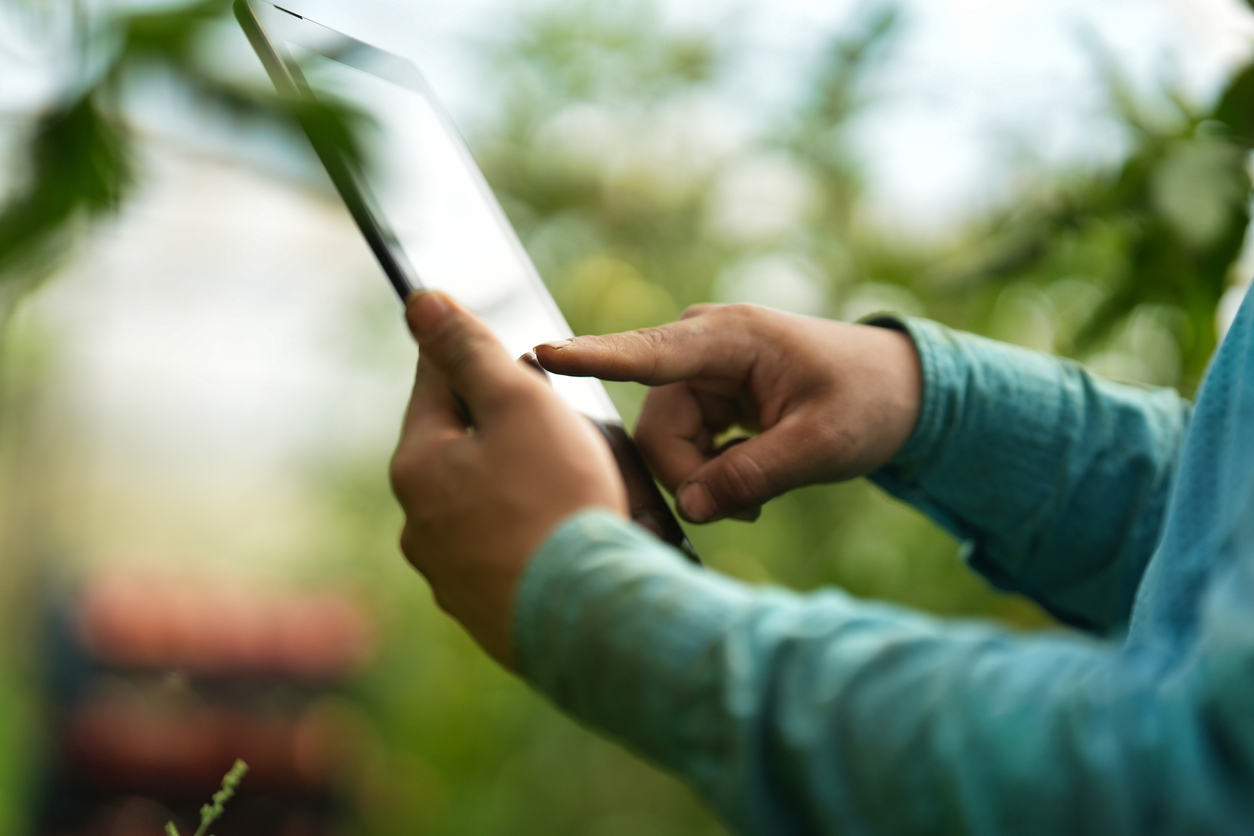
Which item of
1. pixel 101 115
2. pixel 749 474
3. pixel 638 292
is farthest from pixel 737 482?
pixel 638 292

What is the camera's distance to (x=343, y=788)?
1.44 m

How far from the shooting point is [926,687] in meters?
0.22

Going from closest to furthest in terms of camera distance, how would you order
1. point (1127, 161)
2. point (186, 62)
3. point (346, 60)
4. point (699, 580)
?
point (186, 62), point (699, 580), point (346, 60), point (1127, 161)

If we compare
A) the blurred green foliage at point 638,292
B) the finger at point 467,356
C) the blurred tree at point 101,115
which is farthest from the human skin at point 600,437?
the blurred green foliage at point 638,292

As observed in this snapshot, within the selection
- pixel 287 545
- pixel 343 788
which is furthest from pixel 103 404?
pixel 343 788

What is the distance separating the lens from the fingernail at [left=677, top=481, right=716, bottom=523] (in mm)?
410

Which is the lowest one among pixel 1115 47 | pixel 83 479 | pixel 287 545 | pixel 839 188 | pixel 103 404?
pixel 287 545

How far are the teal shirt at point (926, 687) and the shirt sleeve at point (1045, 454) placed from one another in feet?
0.50

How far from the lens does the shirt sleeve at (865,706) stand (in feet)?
0.64

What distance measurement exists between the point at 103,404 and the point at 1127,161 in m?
1.27

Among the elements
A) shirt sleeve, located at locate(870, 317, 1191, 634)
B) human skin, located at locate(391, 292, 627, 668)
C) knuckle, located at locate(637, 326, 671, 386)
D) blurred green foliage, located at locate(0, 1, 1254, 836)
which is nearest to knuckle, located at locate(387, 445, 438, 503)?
human skin, located at locate(391, 292, 627, 668)

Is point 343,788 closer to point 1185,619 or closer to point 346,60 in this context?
point 346,60

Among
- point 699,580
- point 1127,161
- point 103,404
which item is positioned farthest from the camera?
point 103,404

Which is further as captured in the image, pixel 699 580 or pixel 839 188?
pixel 839 188
